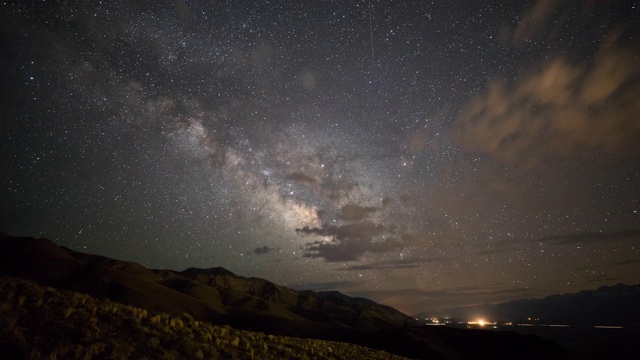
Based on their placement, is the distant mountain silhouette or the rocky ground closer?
the rocky ground

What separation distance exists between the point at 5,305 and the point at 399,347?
7080 centimetres

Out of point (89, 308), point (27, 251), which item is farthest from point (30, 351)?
point (27, 251)

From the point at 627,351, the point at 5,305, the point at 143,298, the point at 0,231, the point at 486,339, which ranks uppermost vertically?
the point at 0,231

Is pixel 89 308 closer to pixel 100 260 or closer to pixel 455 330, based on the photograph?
pixel 455 330

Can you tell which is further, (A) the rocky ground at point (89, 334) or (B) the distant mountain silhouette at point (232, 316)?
(B) the distant mountain silhouette at point (232, 316)

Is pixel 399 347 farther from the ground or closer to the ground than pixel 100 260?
closer to the ground

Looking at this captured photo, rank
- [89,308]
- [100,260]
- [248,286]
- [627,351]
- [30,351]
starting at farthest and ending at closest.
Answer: [248,286], [627,351], [100,260], [89,308], [30,351]

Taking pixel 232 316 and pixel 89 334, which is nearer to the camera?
pixel 89 334

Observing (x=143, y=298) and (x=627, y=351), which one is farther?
(x=627, y=351)

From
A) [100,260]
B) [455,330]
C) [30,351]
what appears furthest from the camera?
[100,260]

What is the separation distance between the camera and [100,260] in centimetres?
12575

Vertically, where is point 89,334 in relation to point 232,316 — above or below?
above

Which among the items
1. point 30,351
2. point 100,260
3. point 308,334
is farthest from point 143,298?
point 100,260

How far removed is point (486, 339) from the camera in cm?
8075
